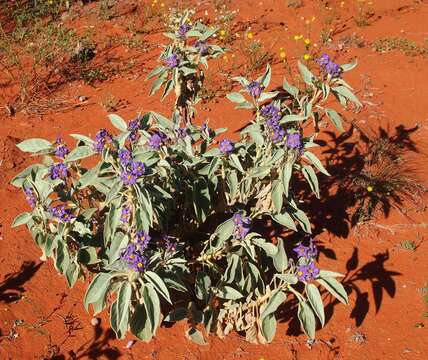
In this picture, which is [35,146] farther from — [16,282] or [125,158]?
[16,282]

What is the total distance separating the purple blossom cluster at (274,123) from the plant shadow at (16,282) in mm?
2067

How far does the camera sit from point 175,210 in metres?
3.01

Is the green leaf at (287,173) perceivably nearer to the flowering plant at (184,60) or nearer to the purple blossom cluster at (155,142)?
the purple blossom cluster at (155,142)

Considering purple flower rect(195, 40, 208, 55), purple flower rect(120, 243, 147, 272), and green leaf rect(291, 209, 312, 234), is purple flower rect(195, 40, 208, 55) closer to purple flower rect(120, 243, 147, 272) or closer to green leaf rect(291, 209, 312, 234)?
green leaf rect(291, 209, 312, 234)

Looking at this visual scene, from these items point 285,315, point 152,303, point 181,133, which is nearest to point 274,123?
point 181,133

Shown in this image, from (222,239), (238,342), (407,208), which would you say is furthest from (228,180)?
(407,208)

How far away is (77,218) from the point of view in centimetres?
257

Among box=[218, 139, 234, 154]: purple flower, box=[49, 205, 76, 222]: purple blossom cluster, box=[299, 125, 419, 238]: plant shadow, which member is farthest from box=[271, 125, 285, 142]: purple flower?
box=[299, 125, 419, 238]: plant shadow

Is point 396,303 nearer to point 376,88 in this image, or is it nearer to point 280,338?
point 280,338

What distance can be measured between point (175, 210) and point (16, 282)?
1.29 m

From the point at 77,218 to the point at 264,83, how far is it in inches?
52.2

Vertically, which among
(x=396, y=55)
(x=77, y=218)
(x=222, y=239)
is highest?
(x=77, y=218)

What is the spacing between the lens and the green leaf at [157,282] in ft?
6.81

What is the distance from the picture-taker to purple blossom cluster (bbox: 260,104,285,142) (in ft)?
7.48
